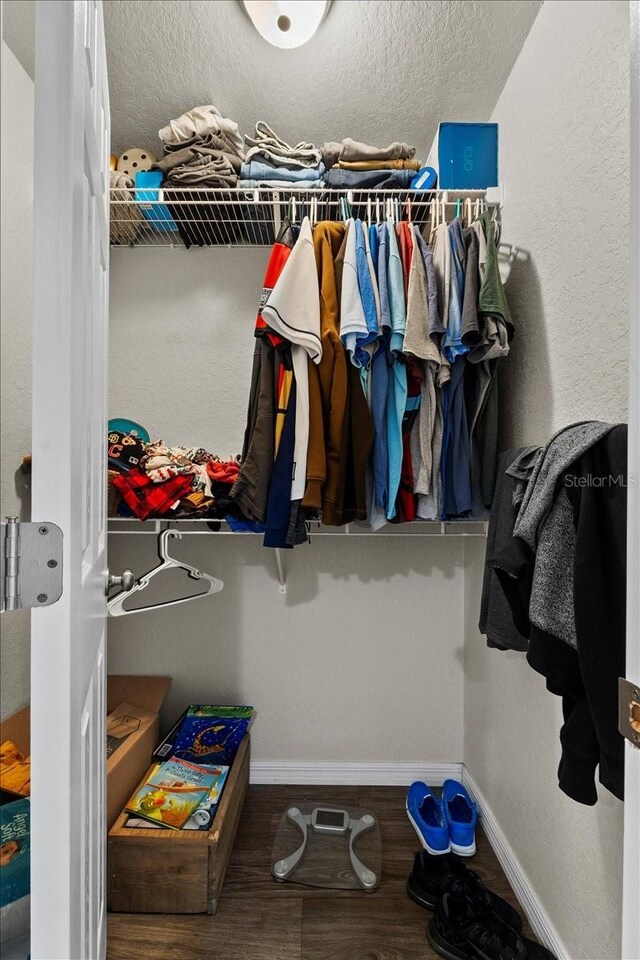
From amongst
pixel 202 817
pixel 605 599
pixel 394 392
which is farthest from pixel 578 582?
pixel 202 817

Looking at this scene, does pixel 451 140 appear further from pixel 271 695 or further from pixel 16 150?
pixel 271 695

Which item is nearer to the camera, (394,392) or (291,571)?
(394,392)

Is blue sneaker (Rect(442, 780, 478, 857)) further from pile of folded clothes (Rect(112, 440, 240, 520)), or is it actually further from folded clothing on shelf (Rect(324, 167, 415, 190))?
folded clothing on shelf (Rect(324, 167, 415, 190))

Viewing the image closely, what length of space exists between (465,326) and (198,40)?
1128 millimetres

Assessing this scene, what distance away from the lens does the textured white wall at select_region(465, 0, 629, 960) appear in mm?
1114

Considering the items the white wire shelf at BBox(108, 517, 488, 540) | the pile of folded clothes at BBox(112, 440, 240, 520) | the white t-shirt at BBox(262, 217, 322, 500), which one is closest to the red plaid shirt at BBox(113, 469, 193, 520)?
the pile of folded clothes at BBox(112, 440, 240, 520)

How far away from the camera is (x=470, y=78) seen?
174cm

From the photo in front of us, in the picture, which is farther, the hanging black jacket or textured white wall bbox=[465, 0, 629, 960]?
textured white wall bbox=[465, 0, 629, 960]

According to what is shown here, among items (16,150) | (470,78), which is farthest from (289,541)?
(470,78)

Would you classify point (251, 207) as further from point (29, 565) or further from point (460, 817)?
point (460, 817)

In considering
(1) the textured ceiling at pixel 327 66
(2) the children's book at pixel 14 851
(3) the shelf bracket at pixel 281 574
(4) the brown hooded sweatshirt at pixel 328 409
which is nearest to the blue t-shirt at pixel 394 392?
(4) the brown hooded sweatshirt at pixel 328 409

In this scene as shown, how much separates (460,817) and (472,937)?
0.48 meters

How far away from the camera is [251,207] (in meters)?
1.88

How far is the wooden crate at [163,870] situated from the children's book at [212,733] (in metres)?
0.40
